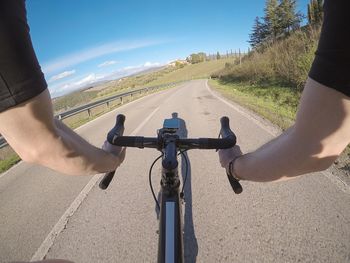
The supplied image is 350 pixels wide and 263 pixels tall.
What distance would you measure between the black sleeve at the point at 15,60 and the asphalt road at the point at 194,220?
2197 millimetres

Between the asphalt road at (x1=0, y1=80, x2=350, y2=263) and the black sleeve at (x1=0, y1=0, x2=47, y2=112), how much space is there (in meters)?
2.20

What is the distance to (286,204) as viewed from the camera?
3.27 metres

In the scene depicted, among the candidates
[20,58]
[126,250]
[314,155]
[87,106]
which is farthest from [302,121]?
[87,106]

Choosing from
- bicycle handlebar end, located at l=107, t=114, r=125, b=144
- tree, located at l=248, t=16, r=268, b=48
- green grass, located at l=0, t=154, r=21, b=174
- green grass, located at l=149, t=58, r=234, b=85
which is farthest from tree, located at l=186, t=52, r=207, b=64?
bicycle handlebar end, located at l=107, t=114, r=125, b=144

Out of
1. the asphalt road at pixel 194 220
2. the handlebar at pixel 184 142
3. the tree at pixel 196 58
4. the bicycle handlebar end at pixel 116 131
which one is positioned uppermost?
the bicycle handlebar end at pixel 116 131

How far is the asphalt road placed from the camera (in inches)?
102

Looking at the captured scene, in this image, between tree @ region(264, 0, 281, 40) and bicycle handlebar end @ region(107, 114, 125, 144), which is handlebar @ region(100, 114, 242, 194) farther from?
tree @ region(264, 0, 281, 40)

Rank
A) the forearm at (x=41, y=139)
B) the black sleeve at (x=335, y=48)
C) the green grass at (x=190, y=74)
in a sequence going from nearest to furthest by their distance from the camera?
1. the black sleeve at (x=335, y=48)
2. the forearm at (x=41, y=139)
3. the green grass at (x=190, y=74)

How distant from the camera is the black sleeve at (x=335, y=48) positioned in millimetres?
770

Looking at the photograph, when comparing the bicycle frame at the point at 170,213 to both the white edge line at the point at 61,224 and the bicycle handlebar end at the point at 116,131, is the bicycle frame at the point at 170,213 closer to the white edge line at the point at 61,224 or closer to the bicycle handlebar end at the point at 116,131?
the bicycle handlebar end at the point at 116,131

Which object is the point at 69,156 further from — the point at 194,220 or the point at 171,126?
the point at 194,220

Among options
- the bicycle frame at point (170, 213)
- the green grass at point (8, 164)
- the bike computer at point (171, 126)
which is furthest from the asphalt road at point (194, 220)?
the green grass at point (8, 164)

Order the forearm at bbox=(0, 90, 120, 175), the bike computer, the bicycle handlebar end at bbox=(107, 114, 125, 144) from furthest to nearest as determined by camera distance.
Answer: the bike computer < the bicycle handlebar end at bbox=(107, 114, 125, 144) < the forearm at bbox=(0, 90, 120, 175)

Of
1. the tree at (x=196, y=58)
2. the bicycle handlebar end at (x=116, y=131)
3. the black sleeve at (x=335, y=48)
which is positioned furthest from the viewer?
the tree at (x=196, y=58)
